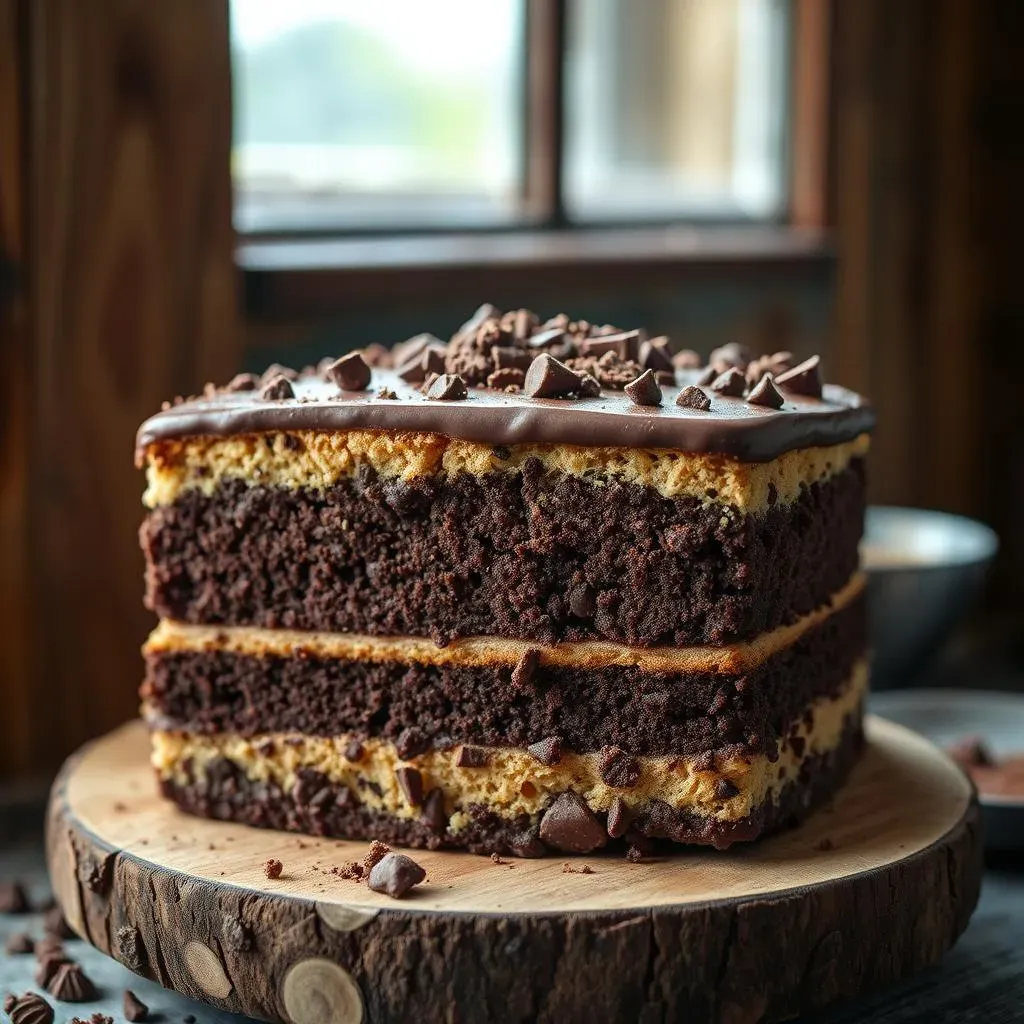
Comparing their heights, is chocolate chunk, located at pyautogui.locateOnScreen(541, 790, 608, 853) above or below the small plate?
above

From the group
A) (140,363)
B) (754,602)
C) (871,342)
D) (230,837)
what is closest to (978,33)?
(871,342)

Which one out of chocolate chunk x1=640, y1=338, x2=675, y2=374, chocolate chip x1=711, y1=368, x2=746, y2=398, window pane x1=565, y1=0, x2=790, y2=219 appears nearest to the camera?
chocolate chip x1=711, y1=368, x2=746, y2=398

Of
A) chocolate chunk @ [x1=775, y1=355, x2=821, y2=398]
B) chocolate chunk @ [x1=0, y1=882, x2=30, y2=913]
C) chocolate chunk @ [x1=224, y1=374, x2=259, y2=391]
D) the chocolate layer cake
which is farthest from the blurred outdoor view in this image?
chocolate chunk @ [x1=0, y1=882, x2=30, y2=913]

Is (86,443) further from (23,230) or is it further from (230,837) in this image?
(230,837)

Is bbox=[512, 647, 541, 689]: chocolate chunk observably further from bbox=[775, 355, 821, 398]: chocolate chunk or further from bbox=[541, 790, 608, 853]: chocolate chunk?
bbox=[775, 355, 821, 398]: chocolate chunk

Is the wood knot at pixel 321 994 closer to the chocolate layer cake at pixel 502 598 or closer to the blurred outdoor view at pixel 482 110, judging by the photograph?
the chocolate layer cake at pixel 502 598
